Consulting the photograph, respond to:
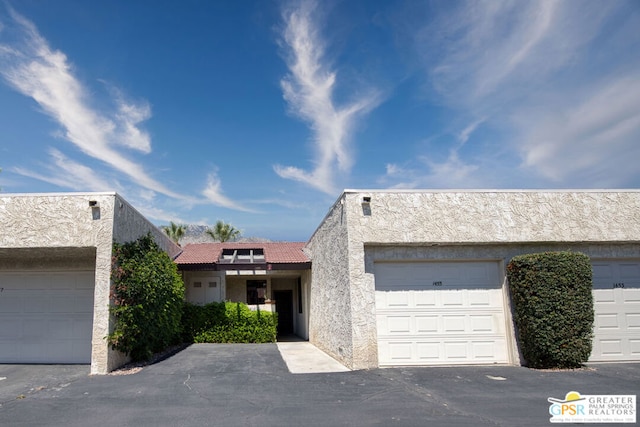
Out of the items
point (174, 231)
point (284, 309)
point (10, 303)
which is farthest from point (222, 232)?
point (10, 303)

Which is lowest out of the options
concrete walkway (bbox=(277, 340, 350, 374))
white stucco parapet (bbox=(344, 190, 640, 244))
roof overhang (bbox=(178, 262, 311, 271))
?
concrete walkway (bbox=(277, 340, 350, 374))

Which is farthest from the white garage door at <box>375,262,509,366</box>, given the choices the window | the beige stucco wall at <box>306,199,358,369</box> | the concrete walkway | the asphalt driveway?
the window

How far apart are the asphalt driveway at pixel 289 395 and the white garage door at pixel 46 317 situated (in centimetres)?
82

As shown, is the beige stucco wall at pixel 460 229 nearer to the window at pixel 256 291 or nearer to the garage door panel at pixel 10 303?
the garage door panel at pixel 10 303

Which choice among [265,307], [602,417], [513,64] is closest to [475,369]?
[602,417]

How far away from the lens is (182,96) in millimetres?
14406

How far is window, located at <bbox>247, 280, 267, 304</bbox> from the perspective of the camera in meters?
19.1

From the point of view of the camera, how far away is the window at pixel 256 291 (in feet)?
62.8

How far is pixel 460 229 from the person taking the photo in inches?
386

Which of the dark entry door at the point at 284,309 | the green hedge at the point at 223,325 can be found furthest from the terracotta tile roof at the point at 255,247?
the dark entry door at the point at 284,309

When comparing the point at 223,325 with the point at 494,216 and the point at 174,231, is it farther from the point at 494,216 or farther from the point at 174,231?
the point at 174,231

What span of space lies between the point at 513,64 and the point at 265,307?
A: 13.5m

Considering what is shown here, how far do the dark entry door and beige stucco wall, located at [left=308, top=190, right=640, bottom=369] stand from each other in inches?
460

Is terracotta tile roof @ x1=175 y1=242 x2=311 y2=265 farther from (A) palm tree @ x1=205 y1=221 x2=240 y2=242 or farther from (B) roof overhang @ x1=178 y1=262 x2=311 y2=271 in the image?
(A) palm tree @ x1=205 y1=221 x2=240 y2=242
